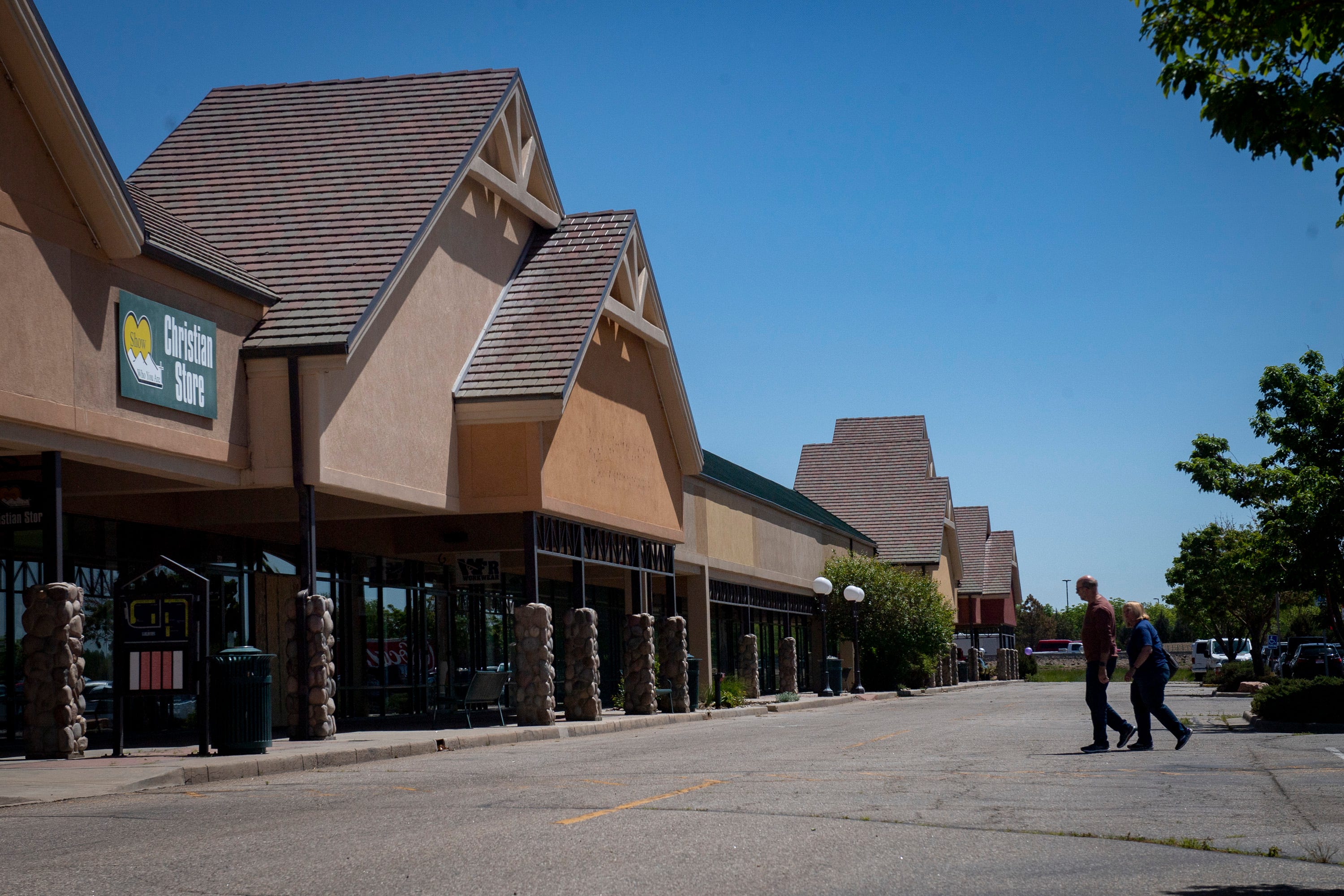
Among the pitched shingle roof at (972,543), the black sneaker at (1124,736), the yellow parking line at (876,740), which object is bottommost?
the yellow parking line at (876,740)

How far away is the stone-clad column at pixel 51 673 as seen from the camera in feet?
48.2

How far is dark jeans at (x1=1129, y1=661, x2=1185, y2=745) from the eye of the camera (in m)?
15.0

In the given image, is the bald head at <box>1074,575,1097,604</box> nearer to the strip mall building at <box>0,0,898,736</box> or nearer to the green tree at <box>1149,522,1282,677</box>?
the strip mall building at <box>0,0,898,736</box>

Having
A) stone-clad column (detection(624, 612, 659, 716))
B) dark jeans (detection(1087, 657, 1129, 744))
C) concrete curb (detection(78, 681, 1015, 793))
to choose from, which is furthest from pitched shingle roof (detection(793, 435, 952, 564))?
dark jeans (detection(1087, 657, 1129, 744))

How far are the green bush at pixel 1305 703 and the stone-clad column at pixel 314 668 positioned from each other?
520 inches

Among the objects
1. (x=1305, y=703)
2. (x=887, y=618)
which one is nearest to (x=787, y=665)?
(x=887, y=618)

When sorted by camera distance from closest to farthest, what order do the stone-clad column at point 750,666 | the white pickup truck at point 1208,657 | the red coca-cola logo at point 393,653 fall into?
the red coca-cola logo at point 393,653 → the stone-clad column at point 750,666 → the white pickup truck at point 1208,657

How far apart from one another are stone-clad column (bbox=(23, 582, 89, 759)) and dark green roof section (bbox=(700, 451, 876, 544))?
19.1m

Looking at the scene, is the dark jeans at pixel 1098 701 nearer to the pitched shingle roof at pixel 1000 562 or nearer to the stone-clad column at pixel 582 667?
the stone-clad column at pixel 582 667

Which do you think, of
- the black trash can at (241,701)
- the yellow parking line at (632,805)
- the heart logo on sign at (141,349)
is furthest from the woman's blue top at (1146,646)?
the heart logo on sign at (141,349)

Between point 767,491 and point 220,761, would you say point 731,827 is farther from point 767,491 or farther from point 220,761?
point 767,491

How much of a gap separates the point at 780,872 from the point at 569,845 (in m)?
1.47

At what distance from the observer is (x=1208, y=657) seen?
66.5 metres

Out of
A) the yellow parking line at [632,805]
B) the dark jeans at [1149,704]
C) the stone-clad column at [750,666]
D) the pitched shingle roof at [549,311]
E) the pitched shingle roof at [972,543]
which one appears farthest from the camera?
the pitched shingle roof at [972,543]
